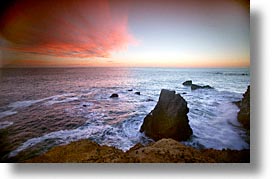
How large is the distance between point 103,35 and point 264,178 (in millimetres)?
1248

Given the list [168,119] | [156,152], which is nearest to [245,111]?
[168,119]

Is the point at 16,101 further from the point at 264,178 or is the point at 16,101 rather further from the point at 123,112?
the point at 264,178

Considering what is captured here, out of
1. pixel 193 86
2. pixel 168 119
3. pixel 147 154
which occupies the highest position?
pixel 193 86

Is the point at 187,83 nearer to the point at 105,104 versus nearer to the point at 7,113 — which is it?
the point at 105,104

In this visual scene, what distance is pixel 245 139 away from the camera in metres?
1.53

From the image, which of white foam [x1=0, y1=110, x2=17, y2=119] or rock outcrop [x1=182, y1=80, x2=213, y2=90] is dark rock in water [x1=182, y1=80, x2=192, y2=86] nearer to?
rock outcrop [x1=182, y1=80, x2=213, y2=90]

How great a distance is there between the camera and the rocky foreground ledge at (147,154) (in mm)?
1522

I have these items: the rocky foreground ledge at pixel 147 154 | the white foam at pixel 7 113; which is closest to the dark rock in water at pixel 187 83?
the rocky foreground ledge at pixel 147 154

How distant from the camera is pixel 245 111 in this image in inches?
60.9

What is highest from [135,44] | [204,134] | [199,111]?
[135,44]

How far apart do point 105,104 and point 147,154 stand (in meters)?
0.37

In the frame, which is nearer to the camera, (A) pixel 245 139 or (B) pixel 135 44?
(A) pixel 245 139
